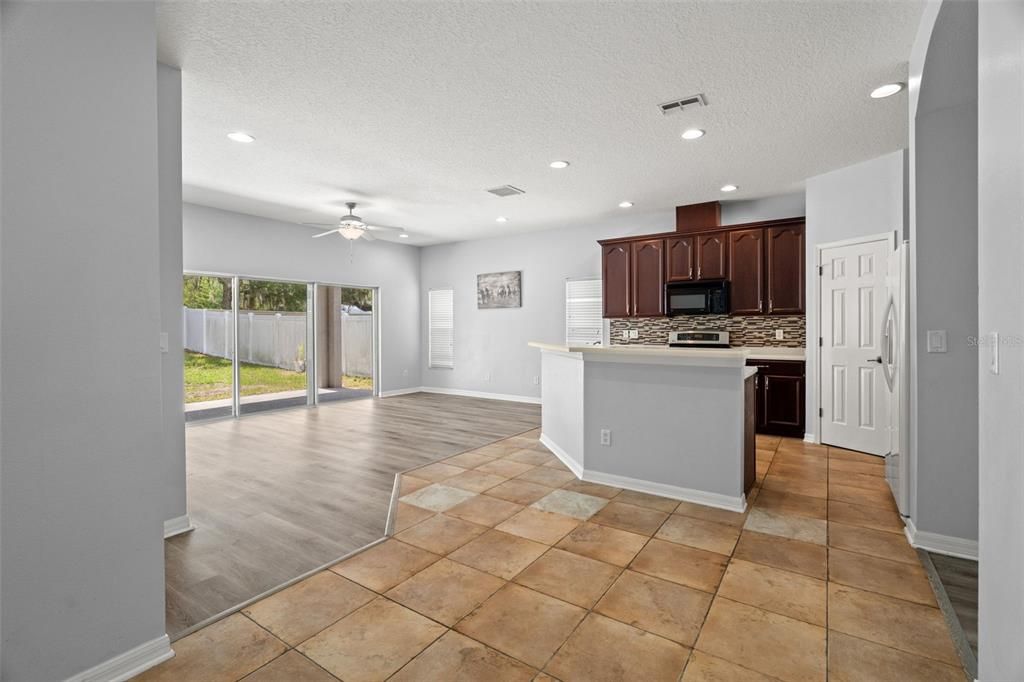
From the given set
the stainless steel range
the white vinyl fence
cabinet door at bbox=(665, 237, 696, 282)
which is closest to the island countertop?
the stainless steel range

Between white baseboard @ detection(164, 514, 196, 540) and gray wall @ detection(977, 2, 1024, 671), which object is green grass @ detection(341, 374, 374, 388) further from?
gray wall @ detection(977, 2, 1024, 671)

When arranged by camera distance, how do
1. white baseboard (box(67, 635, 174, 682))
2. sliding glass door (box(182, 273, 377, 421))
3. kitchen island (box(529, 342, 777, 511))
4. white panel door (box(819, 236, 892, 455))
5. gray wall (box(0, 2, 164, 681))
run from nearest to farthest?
gray wall (box(0, 2, 164, 681)) → white baseboard (box(67, 635, 174, 682)) → kitchen island (box(529, 342, 777, 511)) → white panel door (box(819, 236, 892, 455)) → sliding glass door (box(182, 273, 377, 421))

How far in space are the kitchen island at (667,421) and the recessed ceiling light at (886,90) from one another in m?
1.98

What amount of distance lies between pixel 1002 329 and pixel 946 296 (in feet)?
5.57

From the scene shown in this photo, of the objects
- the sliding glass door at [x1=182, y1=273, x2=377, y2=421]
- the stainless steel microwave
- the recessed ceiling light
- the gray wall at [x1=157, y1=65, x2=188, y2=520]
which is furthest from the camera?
the sliding glass door at [x1=182, y1=273, x2=377, y2=421]

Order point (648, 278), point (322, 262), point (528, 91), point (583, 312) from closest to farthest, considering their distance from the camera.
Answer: point (528, 91), point (648, 278), point (583, 312), point (322, 262)

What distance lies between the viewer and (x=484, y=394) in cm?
866

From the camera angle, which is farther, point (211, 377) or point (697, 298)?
point (211, 377)

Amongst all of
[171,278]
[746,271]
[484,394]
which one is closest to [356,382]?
[484,394]

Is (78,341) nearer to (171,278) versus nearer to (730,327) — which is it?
(171,278)

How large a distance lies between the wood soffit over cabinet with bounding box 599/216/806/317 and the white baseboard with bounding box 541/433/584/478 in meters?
2.47

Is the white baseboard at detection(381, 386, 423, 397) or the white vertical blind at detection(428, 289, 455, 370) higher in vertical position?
the white vertical blind at detection(428, 289, 455, 370)

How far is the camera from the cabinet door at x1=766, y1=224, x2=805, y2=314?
547cm

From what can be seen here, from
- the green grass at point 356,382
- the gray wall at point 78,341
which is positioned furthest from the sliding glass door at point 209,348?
the gray wall at point 78,341
